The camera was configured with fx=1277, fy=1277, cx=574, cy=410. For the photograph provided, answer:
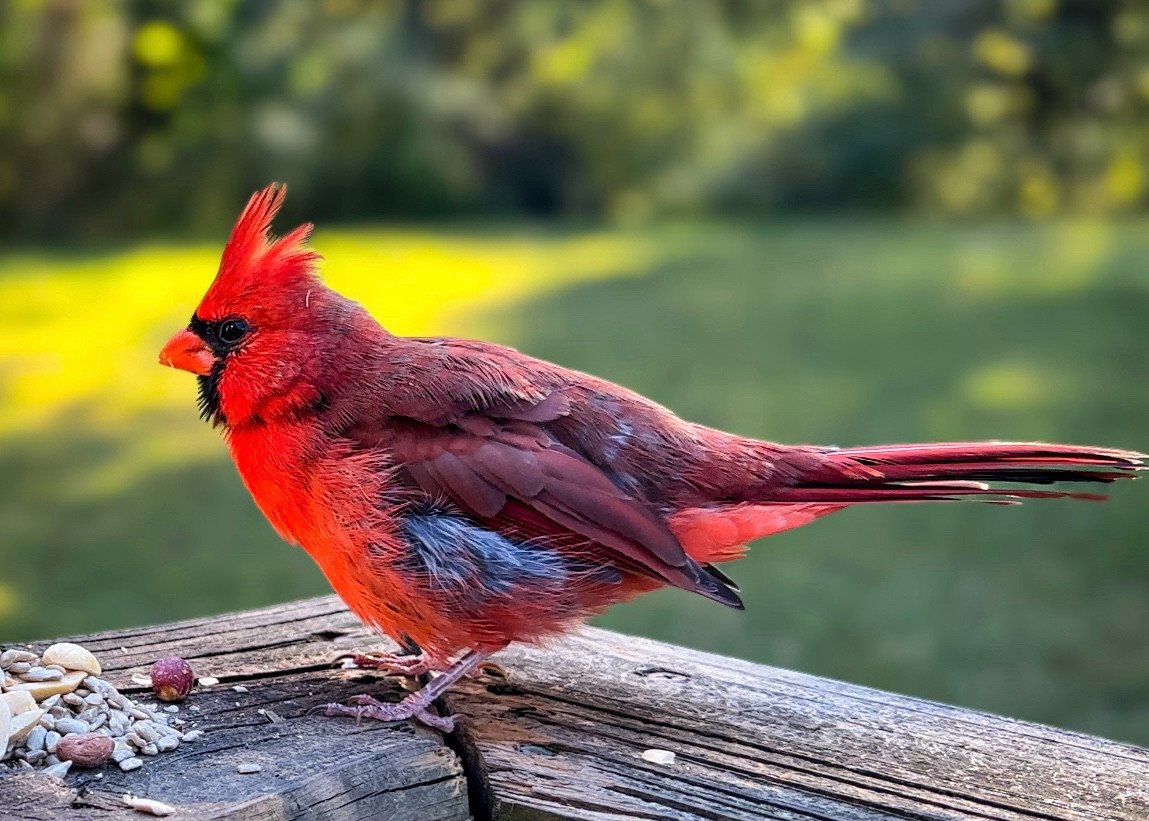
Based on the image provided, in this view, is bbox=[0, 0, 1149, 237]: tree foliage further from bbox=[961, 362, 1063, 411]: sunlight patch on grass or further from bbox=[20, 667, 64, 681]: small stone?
bbox=[20, 667, 64, 681]: small stone

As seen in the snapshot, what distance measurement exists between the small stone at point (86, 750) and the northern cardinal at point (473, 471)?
1.16 ft

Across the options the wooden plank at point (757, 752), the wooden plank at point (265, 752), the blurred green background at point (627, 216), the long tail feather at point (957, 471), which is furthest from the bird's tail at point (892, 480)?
the blurred green background at point (627, 216)

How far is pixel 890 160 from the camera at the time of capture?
5.06 m

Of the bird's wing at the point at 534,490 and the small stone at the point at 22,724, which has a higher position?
the bird's wing at the point at 534,490

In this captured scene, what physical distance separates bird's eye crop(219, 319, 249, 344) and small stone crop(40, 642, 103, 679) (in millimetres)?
551

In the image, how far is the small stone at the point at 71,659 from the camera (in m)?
1.98

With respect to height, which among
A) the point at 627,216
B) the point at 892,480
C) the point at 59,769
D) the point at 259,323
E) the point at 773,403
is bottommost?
the point at 59,769

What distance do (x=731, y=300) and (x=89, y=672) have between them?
3.47 m

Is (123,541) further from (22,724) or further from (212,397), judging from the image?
(22,724)

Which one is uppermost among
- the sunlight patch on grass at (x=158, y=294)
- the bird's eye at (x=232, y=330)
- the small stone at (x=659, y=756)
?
the sunlight patch on grass at (x=158, y=294)

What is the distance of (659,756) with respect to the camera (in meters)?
1.88

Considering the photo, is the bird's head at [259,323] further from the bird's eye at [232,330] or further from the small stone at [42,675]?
the small stone at [42,675]

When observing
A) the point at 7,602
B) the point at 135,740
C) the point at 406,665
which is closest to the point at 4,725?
the point at 135,740

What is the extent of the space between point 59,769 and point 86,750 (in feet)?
0.13
